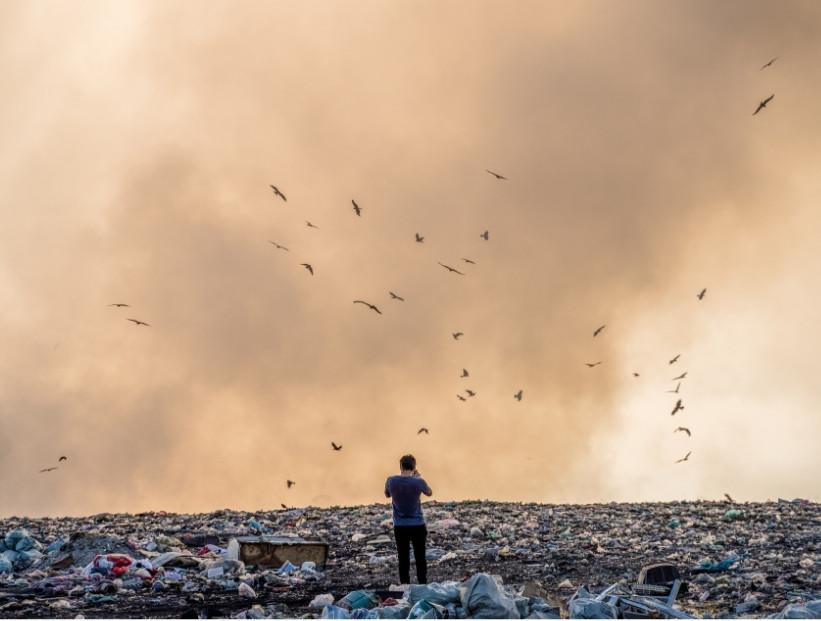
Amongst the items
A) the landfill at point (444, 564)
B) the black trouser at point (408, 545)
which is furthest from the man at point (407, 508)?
the landfill at point (444, 564)

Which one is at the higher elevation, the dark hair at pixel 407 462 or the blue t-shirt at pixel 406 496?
the dark hair at pixel 407 462

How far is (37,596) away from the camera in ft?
31.2

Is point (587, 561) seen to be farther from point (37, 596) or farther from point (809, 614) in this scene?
point (37, 596)

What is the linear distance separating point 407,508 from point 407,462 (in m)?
0.48

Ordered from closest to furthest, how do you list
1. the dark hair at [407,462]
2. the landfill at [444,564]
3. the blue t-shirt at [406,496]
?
the landfill at [444,564] → the blue t-shirt at [406,496] → the dark hair at [407,462]

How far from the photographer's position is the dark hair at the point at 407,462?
847 cm

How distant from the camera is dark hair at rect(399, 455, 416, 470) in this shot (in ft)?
27.8

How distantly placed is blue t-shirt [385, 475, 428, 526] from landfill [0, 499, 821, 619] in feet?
2.44

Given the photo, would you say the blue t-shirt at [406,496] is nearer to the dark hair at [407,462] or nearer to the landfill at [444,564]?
the dark hair at [407,462]

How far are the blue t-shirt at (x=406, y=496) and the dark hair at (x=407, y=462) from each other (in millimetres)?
120

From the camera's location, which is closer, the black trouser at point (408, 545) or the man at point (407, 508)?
the man at point (407, 508)

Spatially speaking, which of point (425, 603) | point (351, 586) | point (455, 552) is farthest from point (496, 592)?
point (455, 552)

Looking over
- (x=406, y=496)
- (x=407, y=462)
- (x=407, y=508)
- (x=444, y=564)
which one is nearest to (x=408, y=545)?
(x=407, y=508)

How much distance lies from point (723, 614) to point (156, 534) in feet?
32.8
